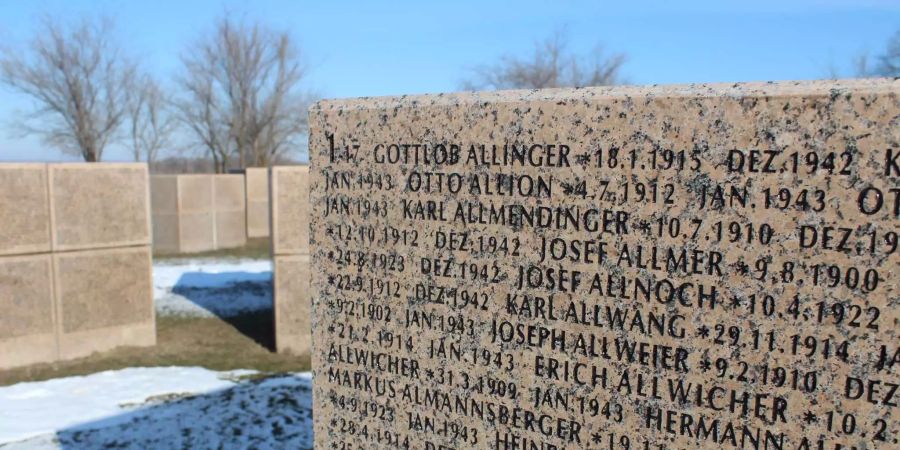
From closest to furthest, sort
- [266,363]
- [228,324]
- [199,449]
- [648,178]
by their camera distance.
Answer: [648,178], [199,449], [266,363], [228,324]

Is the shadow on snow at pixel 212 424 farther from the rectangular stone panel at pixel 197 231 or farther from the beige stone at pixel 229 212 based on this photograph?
the beige stone at pixel 229 212

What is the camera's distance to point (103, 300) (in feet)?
25.6

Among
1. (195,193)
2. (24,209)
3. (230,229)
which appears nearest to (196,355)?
(24,209)

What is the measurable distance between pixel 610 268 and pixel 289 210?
251 inches

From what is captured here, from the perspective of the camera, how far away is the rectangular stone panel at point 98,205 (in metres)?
7.47

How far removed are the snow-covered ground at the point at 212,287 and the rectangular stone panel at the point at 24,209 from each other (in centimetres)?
276

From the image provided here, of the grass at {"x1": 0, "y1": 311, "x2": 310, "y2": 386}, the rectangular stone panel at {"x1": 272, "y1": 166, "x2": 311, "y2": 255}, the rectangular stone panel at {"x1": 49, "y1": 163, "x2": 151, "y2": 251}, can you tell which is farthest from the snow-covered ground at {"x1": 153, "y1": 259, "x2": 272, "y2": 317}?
the rectangular stone panel at {"x1": 272, "y1": 166, "x2": 311, "y2": 255}

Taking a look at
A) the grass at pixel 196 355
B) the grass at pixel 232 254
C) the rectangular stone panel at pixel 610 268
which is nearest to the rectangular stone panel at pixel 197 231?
the grass at pixel 232 254

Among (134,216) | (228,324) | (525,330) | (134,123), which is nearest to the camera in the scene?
(525,330)

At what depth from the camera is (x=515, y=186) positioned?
218cm

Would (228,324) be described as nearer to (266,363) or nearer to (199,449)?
(266,363)

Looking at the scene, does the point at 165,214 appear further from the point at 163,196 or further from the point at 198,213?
the point at 198,213

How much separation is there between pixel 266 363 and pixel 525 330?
233 inches

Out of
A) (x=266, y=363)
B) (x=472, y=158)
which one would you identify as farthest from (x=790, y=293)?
(x=266, y=363)
